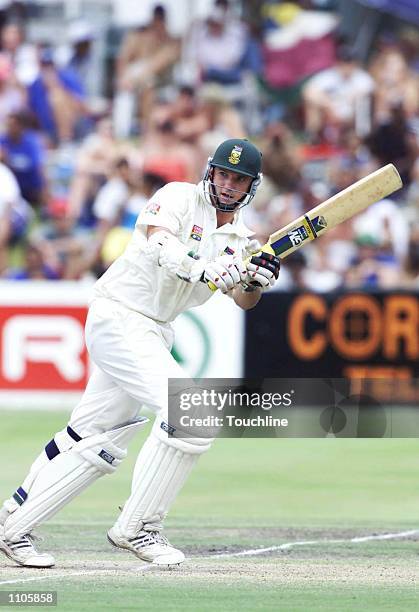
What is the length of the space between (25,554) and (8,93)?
9941mm

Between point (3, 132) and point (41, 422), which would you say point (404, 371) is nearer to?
point (41, 422)

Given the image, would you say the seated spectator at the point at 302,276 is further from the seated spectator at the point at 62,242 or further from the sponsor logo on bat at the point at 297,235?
the sponsor logo on bat at the point at 297,235

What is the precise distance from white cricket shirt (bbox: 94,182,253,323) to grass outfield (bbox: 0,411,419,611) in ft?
3.92

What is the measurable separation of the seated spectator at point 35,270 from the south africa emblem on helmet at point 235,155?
759cm

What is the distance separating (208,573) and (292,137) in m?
9.90

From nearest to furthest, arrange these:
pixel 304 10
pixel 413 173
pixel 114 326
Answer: pixel 114 326 → pixel 413 173 → pixel 304 10

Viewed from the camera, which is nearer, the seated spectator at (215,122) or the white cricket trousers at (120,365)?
the white cricket trousers at (120,365)

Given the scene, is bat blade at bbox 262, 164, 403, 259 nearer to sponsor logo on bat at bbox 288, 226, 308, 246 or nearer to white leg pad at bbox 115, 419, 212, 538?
sponsor logo on bat at bbox 288, 226, 308, 246

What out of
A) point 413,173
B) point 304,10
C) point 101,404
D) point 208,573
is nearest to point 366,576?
point 208,573

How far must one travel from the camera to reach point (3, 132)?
48.9ft

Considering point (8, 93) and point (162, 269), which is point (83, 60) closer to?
point (8, 93)

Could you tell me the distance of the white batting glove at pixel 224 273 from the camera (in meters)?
5.87

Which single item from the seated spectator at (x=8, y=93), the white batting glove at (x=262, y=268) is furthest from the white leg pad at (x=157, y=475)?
the seated spectator at (x=8, y=93)

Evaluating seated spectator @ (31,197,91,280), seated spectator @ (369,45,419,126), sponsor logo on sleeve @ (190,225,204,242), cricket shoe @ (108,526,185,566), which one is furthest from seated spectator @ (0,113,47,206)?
cricket shoe @ (108,526,185,566)
